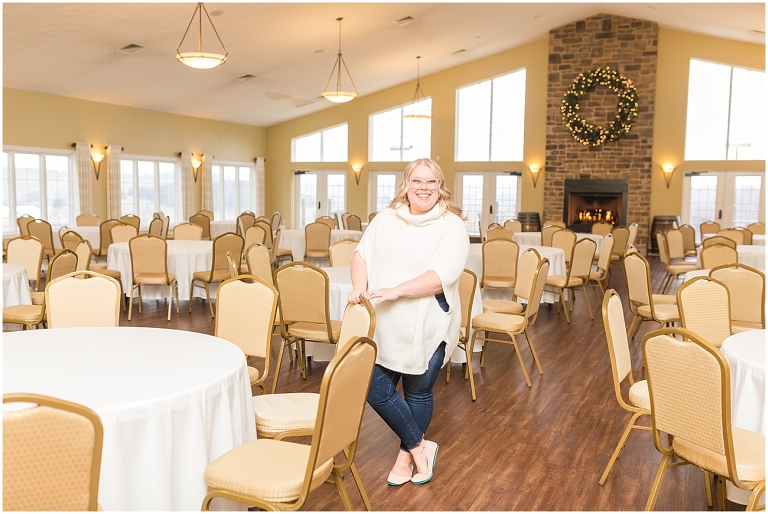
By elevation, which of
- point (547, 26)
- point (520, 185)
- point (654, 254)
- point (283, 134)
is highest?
point (547, 26)

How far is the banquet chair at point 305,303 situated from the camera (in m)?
4.75

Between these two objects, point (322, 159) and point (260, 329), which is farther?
point (322, 159)

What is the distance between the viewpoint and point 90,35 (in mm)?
10320

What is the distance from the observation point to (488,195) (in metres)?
17.8

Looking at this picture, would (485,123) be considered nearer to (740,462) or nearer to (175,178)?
(175,178)

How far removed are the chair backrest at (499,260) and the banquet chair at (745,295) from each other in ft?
8.45

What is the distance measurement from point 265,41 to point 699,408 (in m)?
10.7

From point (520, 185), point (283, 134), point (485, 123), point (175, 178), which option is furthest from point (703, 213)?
point (175, 178)

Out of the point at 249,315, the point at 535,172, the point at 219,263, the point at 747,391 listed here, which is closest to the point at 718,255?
the point at 747,391

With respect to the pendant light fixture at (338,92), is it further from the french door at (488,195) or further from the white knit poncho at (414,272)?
the white knit poncho at (414,272)

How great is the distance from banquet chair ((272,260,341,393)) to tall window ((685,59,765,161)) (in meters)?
13.7

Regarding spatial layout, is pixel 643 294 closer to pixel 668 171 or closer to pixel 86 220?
pixel 86 220

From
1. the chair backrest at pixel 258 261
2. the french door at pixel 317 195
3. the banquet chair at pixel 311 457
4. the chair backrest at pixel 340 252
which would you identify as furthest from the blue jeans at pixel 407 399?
the french door at pixel 317 195

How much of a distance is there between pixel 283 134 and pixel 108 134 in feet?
19.4
